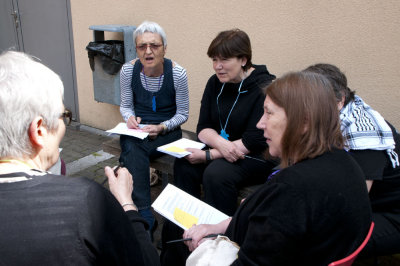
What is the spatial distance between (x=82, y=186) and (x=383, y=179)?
5.41 ft

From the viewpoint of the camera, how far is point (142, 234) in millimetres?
1374

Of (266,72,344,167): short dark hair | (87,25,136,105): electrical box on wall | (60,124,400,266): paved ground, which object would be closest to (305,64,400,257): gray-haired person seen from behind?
(266,72,344,167): short dark hair

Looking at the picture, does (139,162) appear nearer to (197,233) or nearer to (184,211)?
(184,211)

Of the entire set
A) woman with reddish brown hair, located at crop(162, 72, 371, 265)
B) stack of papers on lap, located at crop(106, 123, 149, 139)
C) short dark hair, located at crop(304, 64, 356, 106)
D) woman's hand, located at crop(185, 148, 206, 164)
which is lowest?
woman's hand, located at crop(185, 148, 206, 164)

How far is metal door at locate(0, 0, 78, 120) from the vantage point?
5.24m

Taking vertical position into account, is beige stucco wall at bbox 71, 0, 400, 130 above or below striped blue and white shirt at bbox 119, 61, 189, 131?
above

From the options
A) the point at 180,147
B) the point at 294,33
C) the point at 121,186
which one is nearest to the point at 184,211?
the point at 121,186

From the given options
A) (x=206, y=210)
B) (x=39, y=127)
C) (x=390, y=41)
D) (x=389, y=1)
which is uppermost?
(x=389, y=1)

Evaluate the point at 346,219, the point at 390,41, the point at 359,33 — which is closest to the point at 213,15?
the point at 359,33

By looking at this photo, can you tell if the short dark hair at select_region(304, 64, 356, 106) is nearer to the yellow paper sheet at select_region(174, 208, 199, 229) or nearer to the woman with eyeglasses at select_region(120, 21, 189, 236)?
the yellow paper sheet at select_region(174, 208, 199, 229)

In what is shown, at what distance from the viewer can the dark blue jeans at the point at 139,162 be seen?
267 cm

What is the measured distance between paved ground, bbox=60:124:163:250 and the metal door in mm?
566

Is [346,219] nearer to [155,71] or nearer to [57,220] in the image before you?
[57,220]

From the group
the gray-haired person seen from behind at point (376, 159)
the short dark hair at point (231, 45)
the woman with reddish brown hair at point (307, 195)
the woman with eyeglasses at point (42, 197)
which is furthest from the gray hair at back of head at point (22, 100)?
the short dark hair at point (231, 45)
